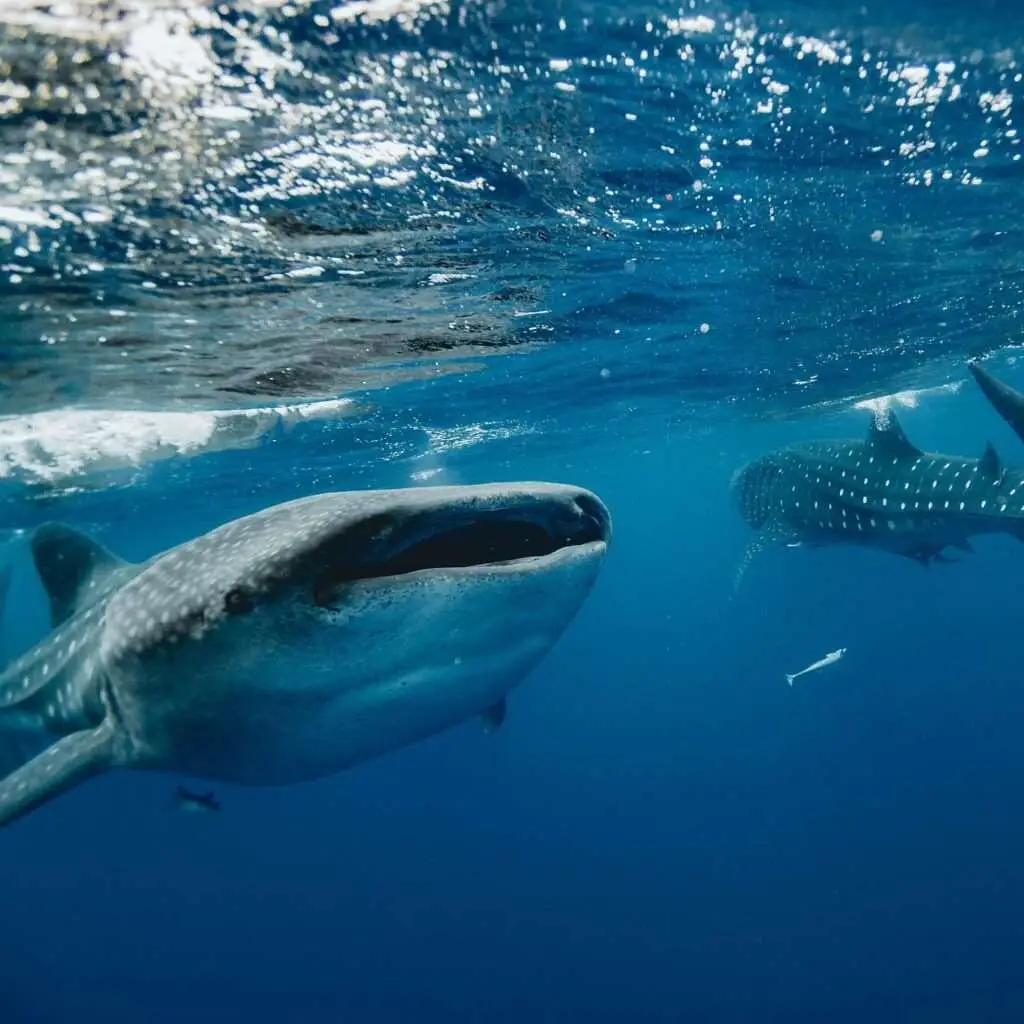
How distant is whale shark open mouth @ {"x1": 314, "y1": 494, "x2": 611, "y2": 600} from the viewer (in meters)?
3.00

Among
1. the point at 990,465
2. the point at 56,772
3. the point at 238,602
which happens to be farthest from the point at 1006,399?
the point at 56,772

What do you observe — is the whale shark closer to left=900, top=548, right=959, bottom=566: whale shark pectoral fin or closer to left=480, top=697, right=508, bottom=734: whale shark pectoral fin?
left=900, top=548, right=959, bottom=566: whale shark pectoral fin

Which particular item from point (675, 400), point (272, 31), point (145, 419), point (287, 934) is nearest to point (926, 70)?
point (272, 31)

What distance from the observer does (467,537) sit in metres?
3.79

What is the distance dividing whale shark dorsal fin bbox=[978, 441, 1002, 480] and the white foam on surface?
1141 cm

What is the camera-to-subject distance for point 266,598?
3068mm

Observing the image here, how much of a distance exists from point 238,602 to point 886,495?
37.8 feet

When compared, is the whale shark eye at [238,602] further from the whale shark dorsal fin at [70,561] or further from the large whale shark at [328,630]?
the whale shark dorsal fin at [70,561]

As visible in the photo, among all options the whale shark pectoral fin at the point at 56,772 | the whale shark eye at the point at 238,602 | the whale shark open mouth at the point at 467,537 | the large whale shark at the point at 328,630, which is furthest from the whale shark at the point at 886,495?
the whale shark pectoral fin at the point at 56,772

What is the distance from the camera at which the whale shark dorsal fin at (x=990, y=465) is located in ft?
33.7

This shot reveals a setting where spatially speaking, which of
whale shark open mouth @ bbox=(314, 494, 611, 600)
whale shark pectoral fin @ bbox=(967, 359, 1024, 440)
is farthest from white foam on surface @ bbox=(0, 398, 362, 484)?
whale shark open mouth @ bbox=(314, 494, 611, 600)

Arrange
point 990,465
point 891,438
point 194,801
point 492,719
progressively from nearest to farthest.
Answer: point 492,719 < point 194,801 < point 990,465 < point 891,438

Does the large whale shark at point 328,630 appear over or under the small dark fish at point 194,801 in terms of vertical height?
over

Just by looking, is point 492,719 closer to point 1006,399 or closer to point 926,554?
point 1006,399
